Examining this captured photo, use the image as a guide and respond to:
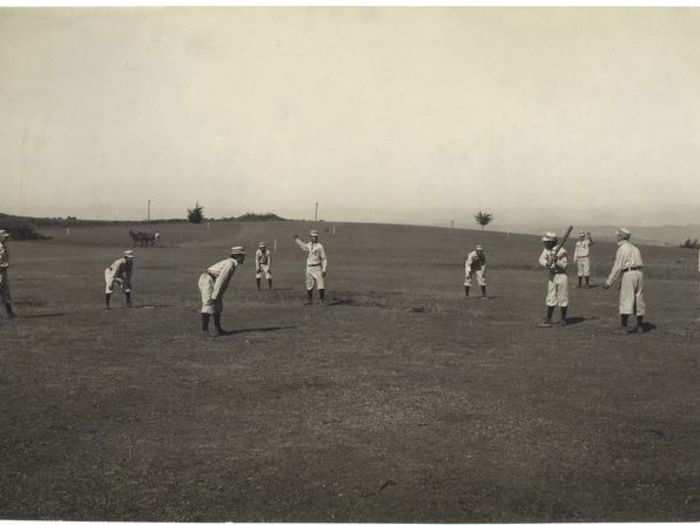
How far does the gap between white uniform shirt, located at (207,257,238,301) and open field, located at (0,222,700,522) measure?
3.11 feet

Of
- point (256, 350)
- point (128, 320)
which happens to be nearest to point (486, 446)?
point (256, 350)

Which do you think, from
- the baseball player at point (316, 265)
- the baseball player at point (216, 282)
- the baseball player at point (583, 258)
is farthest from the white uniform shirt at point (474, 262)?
the baseball player at point (216, 282)

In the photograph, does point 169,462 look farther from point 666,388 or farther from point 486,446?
point 666,388

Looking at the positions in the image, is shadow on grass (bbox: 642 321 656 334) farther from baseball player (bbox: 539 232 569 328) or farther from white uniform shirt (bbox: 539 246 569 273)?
white uniform shirt (bbox: 539 246 569 273)

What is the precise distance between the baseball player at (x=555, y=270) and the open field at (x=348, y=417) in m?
0.71

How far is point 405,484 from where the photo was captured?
5508 millimetres

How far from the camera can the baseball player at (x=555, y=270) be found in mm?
13633

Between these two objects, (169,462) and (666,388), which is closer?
(169,462)

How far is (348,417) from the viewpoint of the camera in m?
7.29

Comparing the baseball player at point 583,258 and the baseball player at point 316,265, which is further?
the baseball player at point 583,258

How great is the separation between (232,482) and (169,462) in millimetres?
795

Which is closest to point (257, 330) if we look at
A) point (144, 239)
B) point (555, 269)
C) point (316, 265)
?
point (316, 265)

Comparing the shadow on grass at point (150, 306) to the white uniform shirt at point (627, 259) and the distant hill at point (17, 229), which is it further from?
the distant hill at point (17, 229)

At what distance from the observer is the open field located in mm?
5254
